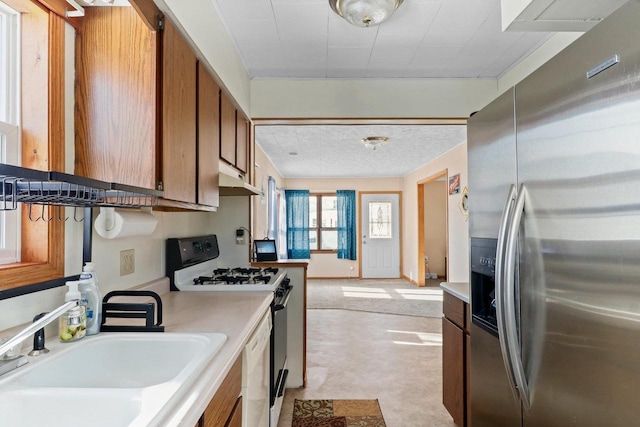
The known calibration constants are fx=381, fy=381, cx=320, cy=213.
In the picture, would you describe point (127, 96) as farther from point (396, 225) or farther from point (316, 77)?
Answer: point (396, 225)

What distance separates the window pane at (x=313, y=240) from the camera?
8.65m

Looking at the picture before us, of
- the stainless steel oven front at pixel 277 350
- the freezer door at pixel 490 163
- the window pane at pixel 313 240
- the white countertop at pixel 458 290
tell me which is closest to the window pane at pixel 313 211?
the window pane at pixel 313 240

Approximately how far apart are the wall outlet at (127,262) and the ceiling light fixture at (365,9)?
1.53 meters

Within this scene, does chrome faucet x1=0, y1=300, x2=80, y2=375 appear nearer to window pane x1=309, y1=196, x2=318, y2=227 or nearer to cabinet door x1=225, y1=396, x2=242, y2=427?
cabinet door x1=225, y1=396, x2=242, y2=427

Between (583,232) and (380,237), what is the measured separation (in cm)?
761

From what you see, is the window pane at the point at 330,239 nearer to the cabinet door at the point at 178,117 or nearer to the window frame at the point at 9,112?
the cabinet door at the point at 178,117

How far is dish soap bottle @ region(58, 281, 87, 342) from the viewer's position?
118cm

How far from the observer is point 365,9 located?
1811 mm

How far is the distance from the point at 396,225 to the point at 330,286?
2199mm

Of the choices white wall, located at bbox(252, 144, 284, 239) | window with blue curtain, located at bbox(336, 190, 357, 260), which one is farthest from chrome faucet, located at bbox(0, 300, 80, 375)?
window with blue curtain, located at bbox(336, 190, 357, 260)

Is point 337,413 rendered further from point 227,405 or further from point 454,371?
point 227,405

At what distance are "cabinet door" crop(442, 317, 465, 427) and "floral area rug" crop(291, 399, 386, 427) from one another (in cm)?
45

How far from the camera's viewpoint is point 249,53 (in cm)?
251

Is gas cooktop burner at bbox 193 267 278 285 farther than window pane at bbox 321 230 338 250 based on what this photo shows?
No
